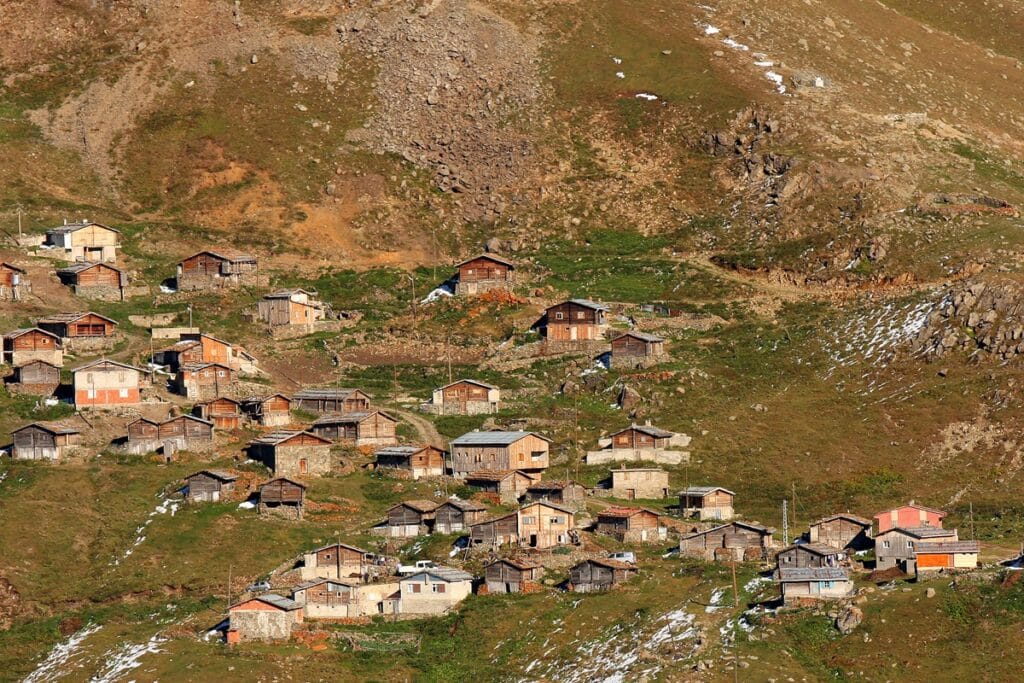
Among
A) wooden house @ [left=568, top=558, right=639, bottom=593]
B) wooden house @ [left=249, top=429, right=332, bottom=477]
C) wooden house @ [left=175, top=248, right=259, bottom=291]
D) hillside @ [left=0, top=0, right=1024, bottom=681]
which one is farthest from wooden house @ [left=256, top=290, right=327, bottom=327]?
wooden house @ [left=568, top=558, right=639, bottom=593]

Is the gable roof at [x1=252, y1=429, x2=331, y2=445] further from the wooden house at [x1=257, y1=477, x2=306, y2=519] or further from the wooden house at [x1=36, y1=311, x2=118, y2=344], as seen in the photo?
the wooden house at [x1=36, y1=311, x2=118, y2=344]

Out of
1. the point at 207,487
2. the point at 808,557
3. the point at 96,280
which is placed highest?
the point at 96,280

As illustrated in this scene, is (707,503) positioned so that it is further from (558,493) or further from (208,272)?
(208,272)

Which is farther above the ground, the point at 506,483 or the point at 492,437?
the point at 492,437

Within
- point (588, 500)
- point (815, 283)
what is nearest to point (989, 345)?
point (815, 283)

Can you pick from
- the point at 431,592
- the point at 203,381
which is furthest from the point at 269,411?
the point at 431,592

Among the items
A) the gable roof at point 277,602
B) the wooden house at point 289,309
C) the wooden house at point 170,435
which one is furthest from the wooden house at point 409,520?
the wooden house at point 289,309

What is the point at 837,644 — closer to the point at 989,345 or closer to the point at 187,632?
the point at 187,632
